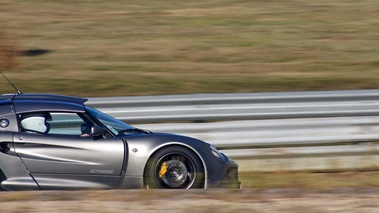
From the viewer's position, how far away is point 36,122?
7645 millimetres

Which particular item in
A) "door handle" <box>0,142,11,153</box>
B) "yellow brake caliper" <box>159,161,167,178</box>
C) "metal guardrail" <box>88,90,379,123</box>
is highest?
"metal guardrail" <box>88,90,379,123</box>

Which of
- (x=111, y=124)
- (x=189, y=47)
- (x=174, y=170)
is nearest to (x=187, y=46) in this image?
(x=189, y=47)

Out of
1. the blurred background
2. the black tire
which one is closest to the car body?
the black tire

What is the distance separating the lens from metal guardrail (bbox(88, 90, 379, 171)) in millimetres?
9477

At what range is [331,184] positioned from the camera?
895 cm

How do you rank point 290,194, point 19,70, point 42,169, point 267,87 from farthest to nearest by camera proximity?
point 19,70 → point 267,87 → point 42,169 → point 290,194

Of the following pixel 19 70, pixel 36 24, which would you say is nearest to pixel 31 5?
pixel 36 24

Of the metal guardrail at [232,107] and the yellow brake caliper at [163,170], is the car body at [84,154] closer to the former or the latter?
the yellow brake caliper at [163,170]

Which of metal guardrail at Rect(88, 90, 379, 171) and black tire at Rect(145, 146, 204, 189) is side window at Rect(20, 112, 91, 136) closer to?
black tire at Rect(145, 146, 204, 189)

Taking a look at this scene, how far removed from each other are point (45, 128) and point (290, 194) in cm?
261

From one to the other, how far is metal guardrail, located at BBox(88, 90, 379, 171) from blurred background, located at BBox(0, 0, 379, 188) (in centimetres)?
8

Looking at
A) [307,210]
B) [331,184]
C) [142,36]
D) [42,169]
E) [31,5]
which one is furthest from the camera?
[31,5]

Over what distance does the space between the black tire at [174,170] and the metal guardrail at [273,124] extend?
1.63 m

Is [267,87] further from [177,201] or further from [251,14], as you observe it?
[177,201]
